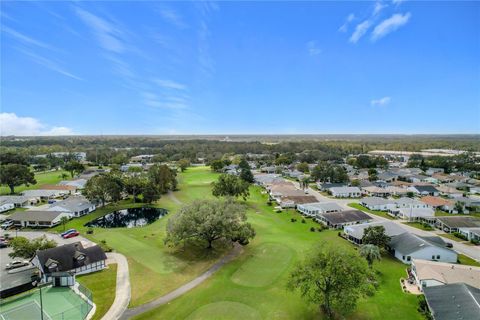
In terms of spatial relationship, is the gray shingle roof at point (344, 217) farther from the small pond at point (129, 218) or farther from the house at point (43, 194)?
the house at point (43, 194)

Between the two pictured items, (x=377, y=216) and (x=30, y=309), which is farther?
(x=377, y=216)

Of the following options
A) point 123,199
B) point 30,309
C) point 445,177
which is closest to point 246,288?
point 30,309

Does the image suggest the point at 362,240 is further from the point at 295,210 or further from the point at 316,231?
the point at 295,210

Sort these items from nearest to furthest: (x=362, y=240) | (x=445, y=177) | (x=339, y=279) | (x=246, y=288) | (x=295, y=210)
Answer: (x=339, y=279), (x=246, y=288), (x=362, y=240), (x=295, y=210), (x=445, y=177)

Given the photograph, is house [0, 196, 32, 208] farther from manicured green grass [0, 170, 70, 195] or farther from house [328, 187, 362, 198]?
house [328, 187, 362, 198]

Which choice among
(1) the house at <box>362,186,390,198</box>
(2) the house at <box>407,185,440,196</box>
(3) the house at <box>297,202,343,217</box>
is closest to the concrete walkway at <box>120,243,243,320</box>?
(3) the house at <box>297,202,343,217</box>

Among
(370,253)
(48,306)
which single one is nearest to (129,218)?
(48,306)

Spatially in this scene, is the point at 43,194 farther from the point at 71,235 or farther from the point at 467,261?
the point at 467,261
